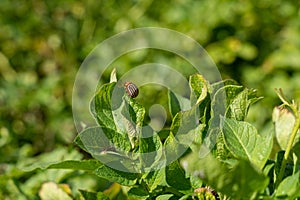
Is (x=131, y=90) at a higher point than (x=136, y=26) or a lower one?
lower

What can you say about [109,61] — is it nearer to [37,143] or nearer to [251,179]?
[37,143]

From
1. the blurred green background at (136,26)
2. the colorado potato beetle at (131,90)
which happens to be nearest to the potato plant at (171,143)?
the colorado potato beetle at (131,90)

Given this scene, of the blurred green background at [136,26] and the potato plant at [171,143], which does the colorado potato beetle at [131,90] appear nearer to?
the potato plant at [171,143]

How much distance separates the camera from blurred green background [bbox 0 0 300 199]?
249 cm

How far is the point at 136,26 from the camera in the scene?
261 centimetres

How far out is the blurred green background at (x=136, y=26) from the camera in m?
2.49

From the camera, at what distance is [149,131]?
0.62m

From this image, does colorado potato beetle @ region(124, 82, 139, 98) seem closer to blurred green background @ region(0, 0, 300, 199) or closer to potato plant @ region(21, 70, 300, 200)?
potato plant @ region(21, 70, 300, 200)

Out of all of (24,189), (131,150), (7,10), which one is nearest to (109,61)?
(7,10)

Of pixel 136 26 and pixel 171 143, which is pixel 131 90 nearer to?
pixel 171 143

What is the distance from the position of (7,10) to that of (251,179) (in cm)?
239

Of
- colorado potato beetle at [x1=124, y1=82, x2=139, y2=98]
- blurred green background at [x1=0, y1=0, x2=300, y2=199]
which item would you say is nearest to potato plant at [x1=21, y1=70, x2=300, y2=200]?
colorado potato beetle at [x1=124, y1=82, x2=139, y2=98]

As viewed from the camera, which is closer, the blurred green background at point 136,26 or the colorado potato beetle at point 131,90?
the colorado potato beetle at point 131,90

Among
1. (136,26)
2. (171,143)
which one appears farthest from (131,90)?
(136,26)
